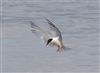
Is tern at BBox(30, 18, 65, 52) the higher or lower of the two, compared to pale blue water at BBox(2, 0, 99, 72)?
higher

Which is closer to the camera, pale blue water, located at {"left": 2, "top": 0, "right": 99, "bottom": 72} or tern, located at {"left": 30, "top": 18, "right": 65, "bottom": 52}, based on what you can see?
tern, located at {"left": 30, "top": 18, "right": 65, "bottom": 52}

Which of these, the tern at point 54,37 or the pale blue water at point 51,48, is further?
the pale blue water at point 51,48

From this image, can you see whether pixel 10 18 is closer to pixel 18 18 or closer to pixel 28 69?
pixel 18 18

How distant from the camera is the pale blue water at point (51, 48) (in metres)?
6.16

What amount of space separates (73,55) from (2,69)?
2.54 feet

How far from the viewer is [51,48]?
6637mm

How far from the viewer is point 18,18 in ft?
27.7

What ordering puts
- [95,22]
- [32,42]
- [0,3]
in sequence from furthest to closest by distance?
1. [0,3]
2. [95,22]
3. [32,42]

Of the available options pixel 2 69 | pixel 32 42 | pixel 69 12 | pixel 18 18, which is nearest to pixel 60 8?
pixel 69 12

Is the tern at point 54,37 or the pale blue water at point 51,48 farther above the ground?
the tern at point 54,37

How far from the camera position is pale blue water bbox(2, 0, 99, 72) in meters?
6.16

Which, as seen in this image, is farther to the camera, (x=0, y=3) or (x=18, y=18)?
(x=0, y=3)

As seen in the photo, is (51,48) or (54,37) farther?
(51,48)

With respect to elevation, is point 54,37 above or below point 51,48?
above
